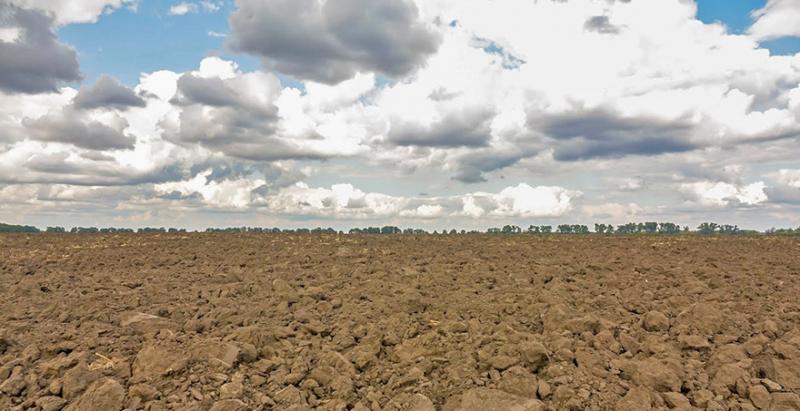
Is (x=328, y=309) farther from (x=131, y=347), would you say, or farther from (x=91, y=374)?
(x=91, y=374)

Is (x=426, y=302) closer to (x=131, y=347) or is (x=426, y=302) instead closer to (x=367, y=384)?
(x=367, y=384)

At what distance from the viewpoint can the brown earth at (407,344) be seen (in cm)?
598

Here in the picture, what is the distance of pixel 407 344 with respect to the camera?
281 inches

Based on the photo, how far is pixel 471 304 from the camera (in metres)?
9.22

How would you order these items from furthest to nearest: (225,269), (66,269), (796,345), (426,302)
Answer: (66,269), (225,269), (426,302), (796,345)

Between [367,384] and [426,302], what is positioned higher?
[426,302]

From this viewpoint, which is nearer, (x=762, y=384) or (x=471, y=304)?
(x=762, y=384)

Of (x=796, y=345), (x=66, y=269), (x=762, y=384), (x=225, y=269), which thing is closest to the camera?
(x=762, y=384)

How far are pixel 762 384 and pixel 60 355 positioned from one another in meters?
8.44

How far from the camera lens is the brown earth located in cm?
598

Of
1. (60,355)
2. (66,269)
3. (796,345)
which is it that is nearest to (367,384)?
(60,355)

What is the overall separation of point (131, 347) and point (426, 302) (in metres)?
4.41

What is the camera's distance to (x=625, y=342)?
23.8ft

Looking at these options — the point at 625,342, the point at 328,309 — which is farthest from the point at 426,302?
the point at 625,342
